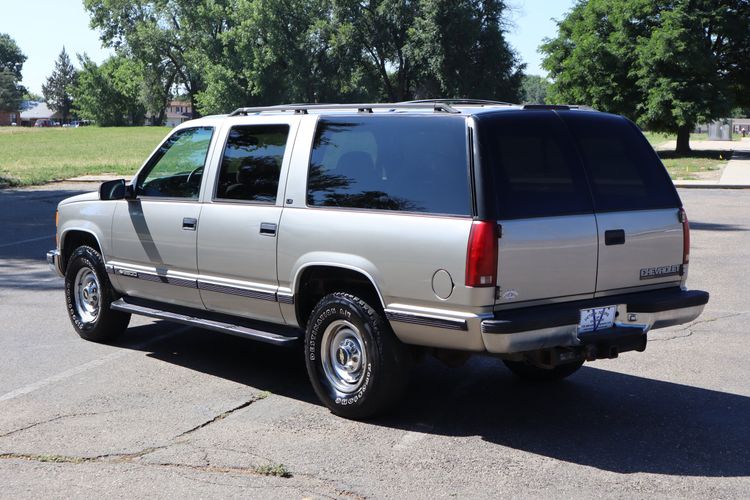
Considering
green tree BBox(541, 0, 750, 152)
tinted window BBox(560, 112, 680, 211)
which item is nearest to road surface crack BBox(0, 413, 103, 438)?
tinted window BBox(560, 112, 680, 211)

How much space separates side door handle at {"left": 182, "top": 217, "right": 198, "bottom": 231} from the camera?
685cm

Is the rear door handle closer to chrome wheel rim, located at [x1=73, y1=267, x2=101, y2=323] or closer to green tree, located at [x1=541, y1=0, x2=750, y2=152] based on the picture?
chrome wheel rim, located at [x1=73, y1=267, x2=101, y2=323]

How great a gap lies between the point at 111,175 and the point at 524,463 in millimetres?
28160

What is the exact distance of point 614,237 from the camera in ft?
18.3

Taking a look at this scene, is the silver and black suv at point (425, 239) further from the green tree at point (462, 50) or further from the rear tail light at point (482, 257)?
the green tree at point (462, 50)

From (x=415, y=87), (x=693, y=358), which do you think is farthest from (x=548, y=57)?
(x=693, y=358)

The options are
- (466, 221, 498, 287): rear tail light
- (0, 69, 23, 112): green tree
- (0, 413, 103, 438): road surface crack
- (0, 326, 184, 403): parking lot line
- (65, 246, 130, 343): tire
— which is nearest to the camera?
(466, 221, 498, 287): rear tail light

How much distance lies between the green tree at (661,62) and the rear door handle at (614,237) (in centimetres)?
3551

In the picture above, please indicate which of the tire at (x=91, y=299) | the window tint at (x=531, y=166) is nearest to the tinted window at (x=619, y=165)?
the window tint at (x=531, y=166)

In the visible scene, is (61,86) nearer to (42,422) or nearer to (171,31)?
(171,31)

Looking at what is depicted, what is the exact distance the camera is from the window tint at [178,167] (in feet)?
23.1

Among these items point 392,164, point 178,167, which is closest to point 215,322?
point 178,167

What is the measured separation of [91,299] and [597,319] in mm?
4470

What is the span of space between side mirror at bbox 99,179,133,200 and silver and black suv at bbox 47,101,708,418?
0.63 m
